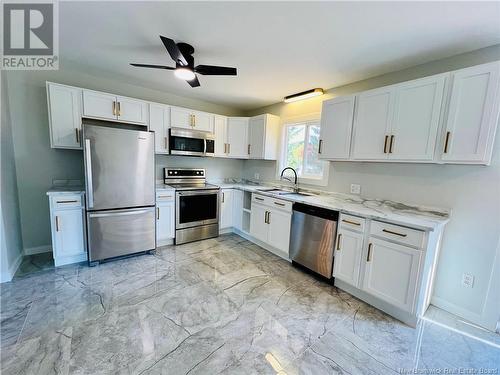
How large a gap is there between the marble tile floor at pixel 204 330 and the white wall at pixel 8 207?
0.25 meters

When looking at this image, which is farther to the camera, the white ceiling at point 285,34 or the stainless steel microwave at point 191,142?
the stainless steel microwave at point 191,142

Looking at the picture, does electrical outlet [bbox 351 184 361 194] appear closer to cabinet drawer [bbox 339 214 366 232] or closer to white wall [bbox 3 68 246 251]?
cabinet drawer [bbox 339 214 366 232]

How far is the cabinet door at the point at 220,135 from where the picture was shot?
13.2 ft

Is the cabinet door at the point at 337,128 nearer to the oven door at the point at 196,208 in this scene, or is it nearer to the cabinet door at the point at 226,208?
the cabinet door at the point at 226,208

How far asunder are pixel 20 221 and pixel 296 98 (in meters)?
4.30

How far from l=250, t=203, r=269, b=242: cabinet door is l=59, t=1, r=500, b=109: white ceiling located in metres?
1.95

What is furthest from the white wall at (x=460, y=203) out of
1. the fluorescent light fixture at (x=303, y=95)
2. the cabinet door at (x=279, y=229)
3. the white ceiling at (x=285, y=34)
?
the cabinet door at (x=279, y=229)

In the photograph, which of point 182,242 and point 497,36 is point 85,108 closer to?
point 182,242

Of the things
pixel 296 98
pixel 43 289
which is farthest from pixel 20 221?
pixel 296 98

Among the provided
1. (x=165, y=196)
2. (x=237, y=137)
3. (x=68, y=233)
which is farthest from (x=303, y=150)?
(x=68, y=233)

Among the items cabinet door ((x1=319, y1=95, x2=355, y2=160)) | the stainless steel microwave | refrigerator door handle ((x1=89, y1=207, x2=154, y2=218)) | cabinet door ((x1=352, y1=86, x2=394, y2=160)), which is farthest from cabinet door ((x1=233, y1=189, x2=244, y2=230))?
cabinet door ((x1=352, y1=86, x2=394, y2=160))

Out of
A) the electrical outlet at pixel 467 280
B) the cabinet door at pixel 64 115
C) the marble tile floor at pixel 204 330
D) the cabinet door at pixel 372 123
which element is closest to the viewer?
the marble tile floor at pixel 204 330

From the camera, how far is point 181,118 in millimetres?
3596

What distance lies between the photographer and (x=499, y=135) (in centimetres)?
185
